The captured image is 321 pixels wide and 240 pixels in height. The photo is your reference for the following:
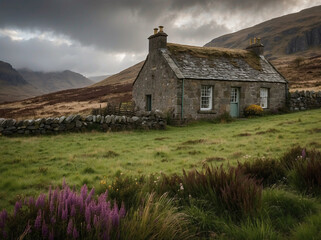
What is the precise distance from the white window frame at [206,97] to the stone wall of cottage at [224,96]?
28 cm

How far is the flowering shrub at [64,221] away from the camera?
2.13 metres

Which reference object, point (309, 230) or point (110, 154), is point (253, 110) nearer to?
point (110, 154)

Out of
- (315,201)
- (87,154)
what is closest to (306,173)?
(315,201)

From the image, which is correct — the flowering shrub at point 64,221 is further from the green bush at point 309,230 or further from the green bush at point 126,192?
the green bush at point 309,230

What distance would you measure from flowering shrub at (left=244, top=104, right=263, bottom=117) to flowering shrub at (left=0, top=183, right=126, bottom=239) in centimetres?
1983

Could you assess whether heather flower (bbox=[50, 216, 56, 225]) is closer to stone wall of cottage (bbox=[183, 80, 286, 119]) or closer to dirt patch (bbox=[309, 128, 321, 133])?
dirt patch (bbox=[309, 128, 321, 133])

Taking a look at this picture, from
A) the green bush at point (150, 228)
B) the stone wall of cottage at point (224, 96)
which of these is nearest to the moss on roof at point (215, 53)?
the stone wall of cottage at point (224, 96)

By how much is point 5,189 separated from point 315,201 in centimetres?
579

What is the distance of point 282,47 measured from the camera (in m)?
158

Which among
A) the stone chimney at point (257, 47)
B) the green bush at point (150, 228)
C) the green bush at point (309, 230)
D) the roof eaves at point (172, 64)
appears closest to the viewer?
the green bush at point (150, 228)

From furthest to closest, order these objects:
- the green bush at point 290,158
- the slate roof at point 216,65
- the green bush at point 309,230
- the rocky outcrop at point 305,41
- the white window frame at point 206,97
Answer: the rocky outcrop at point 305,41
the white window frame at point 206,97
the slate roof at point 216,65
the green bush at point 290,158
the green bush at point 309,230

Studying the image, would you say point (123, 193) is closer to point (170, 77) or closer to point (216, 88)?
point (170, 77)

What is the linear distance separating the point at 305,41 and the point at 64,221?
179804mm

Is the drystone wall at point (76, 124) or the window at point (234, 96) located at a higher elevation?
the window at point (234, 96)
